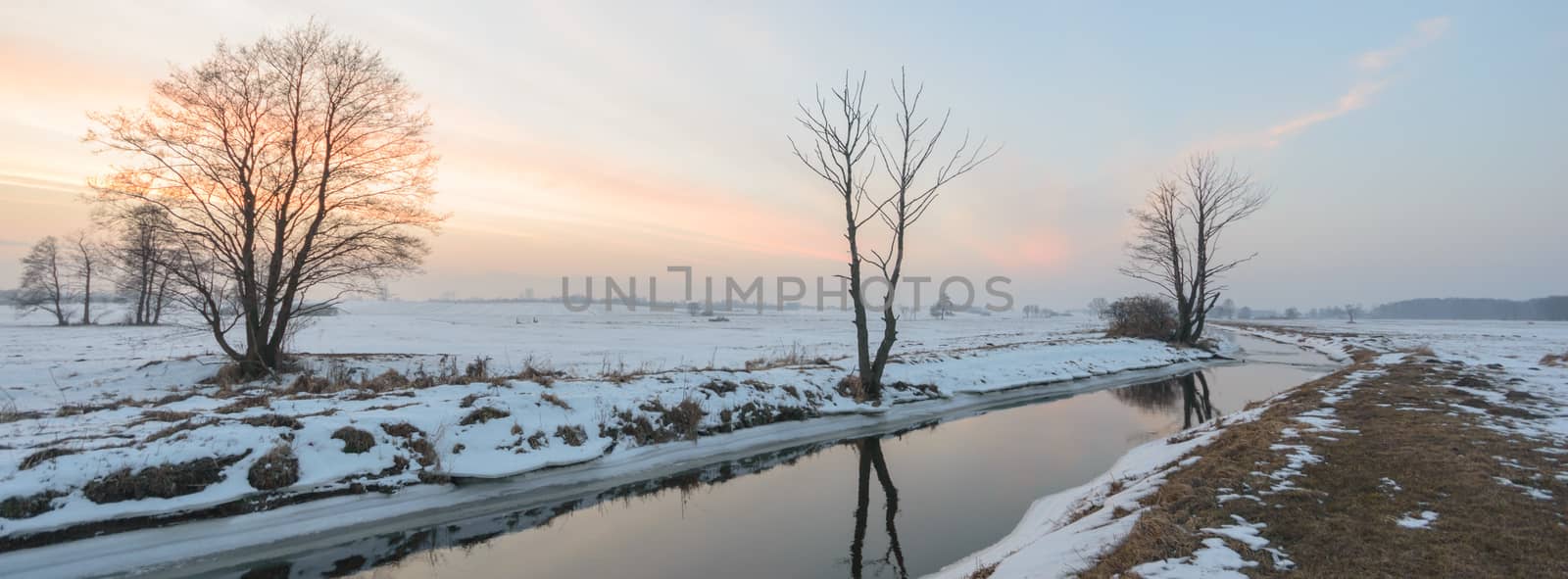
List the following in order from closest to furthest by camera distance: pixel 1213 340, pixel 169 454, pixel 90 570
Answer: pixel 90 570, pixel 169 454, pixel 1213 340

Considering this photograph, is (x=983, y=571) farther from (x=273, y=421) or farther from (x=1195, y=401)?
(x=1195, y=401)

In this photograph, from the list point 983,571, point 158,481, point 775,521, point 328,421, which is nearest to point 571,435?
point 328,421

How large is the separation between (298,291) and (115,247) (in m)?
3.87

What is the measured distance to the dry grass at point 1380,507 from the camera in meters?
4.37

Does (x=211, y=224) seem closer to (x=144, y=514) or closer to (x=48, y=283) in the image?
(x=144, y=514)

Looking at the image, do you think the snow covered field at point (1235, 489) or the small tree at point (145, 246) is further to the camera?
the small tree at point (145, 246)

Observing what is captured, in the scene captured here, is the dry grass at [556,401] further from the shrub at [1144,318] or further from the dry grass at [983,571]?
the shrub at [1144,318]

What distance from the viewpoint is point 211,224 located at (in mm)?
16031

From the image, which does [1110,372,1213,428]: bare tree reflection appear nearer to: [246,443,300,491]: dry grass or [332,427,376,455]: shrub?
[332,427,376,455]: shrub

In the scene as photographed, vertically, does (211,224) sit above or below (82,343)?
above

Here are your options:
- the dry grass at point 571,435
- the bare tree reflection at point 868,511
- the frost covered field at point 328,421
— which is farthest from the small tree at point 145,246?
the bare tree reflection at point 868,511

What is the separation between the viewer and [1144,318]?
39281mm

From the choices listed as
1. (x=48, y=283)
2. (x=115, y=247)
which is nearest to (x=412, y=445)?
(x=115, y=247)

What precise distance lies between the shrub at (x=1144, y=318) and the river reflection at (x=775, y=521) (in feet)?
94.5
